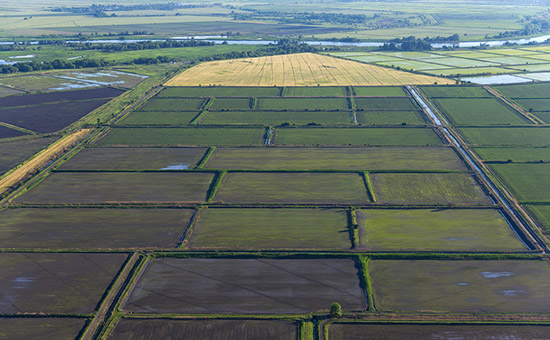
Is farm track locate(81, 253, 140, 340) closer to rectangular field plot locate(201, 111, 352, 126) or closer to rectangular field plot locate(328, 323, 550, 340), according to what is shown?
rectangular field plot locate(328, 323, 550, 340)

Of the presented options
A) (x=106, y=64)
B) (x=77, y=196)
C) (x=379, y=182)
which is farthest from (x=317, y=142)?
(x=106, y=64)

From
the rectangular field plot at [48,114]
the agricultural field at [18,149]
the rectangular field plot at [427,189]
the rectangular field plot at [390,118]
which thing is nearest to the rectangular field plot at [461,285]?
the rectangular field plot at [427,189]

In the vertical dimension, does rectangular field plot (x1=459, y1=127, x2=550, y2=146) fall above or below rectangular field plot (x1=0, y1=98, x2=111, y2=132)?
below

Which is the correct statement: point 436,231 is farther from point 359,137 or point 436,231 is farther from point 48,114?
point 48,114

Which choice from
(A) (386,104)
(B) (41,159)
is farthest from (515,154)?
(B) (41,159)

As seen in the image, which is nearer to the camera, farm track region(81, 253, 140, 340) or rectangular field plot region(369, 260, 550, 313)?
farm track region(81, 253, 140, 340)

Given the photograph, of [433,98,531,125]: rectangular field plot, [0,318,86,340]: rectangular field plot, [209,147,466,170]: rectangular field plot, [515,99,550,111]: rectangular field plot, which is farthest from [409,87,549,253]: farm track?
[0,318,86,340]: rectangular field plot
